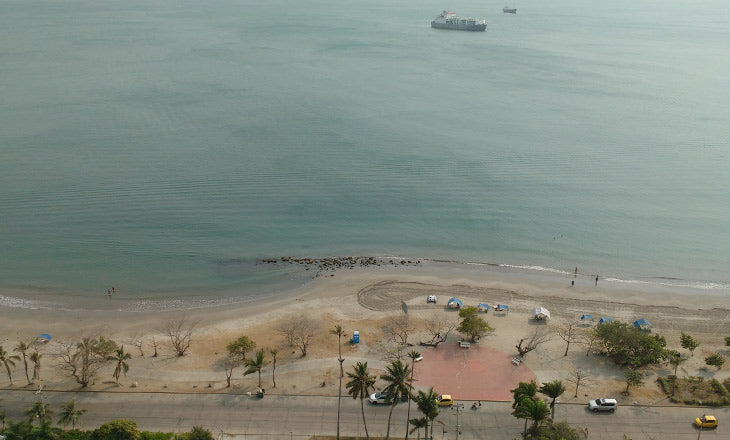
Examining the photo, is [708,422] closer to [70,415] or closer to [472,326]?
[472,326]

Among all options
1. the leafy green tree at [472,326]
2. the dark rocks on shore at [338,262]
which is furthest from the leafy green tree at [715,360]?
the dark rocks on shore at [338,262]

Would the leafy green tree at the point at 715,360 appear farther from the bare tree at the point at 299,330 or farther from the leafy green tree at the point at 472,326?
the bare tree at the point at 299,330

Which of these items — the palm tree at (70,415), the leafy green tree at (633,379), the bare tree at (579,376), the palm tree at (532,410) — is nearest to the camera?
the palm tree at (532,410)

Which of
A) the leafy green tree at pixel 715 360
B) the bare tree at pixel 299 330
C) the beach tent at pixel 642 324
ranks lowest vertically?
the bare tree at pixel 299 330

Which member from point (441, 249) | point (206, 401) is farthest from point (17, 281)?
point (441, 249)

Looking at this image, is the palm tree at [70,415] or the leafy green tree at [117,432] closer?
the leafy green tree at [117,432]

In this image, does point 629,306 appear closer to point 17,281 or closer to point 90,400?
point 90,400

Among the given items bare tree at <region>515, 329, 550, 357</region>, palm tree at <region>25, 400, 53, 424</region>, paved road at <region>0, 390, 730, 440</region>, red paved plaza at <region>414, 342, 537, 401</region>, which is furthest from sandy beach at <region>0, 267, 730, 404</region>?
palm tree at <region>25, 400, 53, 424</region>

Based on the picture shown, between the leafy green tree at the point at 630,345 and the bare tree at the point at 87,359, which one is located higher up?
the leafy green tree at the point at 630,345
